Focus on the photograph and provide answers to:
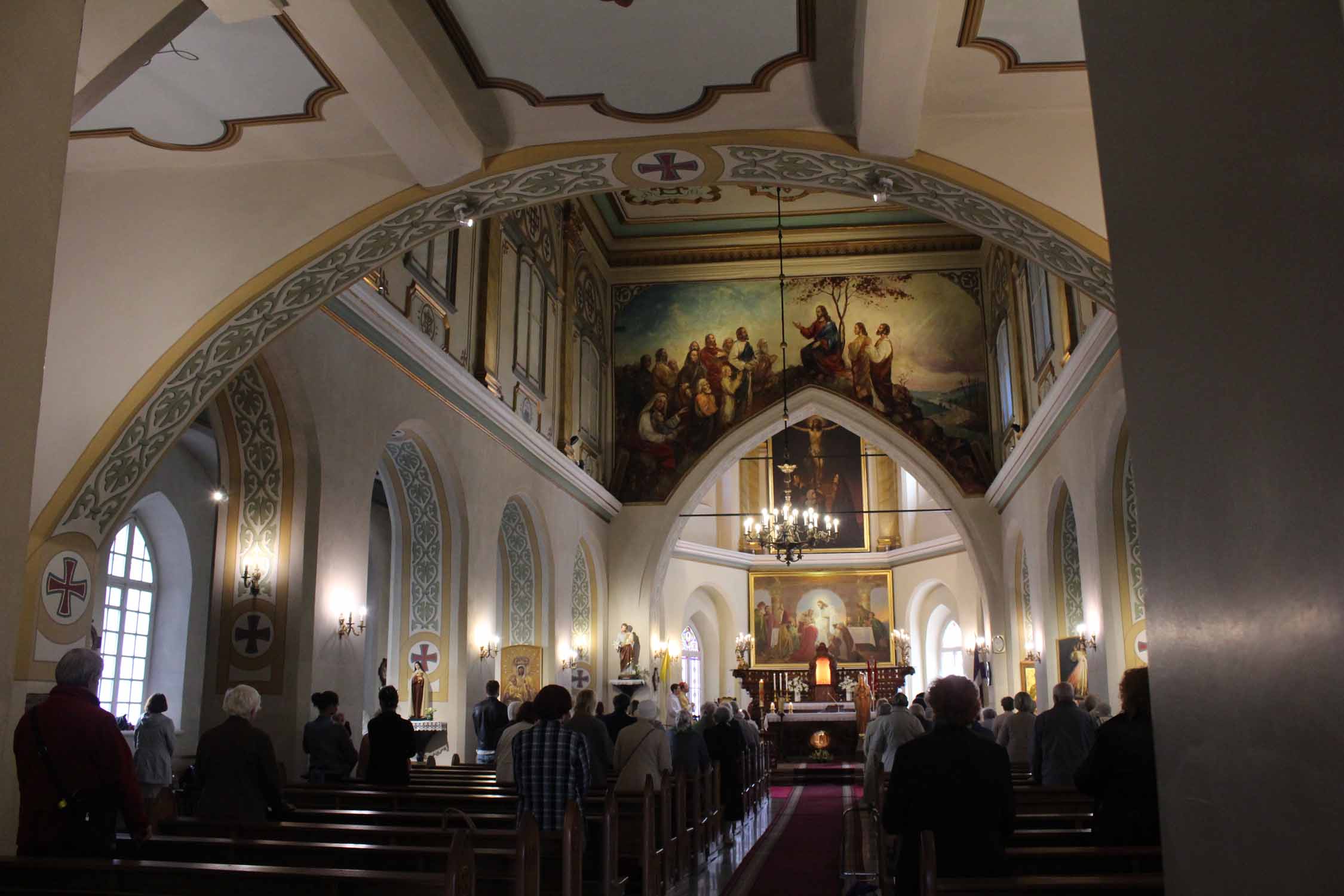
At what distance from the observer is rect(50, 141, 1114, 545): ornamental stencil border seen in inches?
290

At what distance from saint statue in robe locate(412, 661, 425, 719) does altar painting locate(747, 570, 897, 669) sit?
16.1 m

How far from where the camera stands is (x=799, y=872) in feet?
29.7

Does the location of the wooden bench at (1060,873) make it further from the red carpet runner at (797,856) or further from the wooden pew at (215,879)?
the red carpet runner at (797,856)

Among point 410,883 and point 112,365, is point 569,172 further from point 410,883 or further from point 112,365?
point 410,883

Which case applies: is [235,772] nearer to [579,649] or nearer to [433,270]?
[433,270]

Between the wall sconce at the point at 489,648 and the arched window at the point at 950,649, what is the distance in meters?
16.1

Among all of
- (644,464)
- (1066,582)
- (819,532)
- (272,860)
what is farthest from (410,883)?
(644,464)

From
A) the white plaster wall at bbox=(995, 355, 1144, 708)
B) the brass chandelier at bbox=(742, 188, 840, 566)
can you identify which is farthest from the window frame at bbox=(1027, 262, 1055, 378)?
the brass chandelier at bbox=(742, 188, 840, 566)


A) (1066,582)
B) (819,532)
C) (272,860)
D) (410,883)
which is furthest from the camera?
(819,532)

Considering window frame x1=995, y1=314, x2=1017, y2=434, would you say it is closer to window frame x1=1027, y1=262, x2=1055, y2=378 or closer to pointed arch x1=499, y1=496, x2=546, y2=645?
window frame x1=1027, y1=262, x2=1055, y2=378

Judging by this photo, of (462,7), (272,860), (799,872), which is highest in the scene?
(462,7)

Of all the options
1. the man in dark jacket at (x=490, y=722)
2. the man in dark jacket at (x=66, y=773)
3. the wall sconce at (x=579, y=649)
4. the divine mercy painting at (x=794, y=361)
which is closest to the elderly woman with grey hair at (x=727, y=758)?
the man in dark jacket at (x=490, y=722)

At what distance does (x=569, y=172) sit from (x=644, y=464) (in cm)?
1336

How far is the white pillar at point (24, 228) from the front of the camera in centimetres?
218
